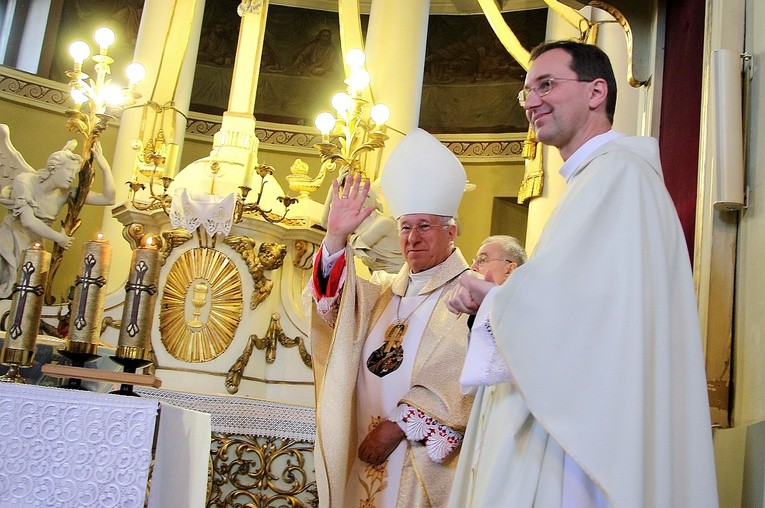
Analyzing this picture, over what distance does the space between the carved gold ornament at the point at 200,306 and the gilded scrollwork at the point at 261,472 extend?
1.12 m

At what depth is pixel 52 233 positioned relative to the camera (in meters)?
5.81

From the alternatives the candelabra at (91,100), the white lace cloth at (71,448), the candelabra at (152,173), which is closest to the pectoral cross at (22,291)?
the white lace cloth at (71,448)

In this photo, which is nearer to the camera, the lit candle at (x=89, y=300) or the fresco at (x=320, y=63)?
the lit candle at (x=89, y=300)

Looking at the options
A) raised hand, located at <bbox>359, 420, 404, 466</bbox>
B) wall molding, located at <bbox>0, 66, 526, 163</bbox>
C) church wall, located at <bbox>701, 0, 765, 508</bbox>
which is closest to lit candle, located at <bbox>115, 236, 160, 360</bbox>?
raised hand, located at <bbox>359, 420, 404, 466</bbox>

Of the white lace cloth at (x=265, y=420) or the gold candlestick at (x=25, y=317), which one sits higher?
the gold candlestick at (x=25, y=317)

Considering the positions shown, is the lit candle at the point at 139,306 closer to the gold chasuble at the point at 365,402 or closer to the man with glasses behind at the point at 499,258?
the gold chasuble at the point at 365,402

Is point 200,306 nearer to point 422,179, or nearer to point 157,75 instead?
point 422,179

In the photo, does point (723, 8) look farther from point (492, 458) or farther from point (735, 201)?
point (492, 458)

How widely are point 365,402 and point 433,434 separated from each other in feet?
1.17

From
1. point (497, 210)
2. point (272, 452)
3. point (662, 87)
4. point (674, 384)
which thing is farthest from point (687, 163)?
point (497, 210)

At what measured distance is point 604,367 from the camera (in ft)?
6.54

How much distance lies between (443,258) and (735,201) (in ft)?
4.07

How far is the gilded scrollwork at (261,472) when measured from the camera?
4.15m

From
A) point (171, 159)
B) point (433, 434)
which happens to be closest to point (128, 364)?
point (433, 434)
